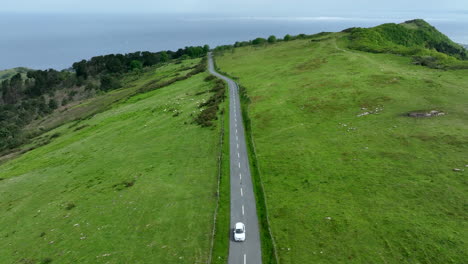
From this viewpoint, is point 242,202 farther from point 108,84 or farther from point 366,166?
point 108,84

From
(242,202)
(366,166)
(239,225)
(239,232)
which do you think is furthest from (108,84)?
(239,232)

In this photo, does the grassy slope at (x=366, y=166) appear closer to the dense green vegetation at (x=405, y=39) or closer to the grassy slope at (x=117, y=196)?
the grassy slope at (x=117, y=196)

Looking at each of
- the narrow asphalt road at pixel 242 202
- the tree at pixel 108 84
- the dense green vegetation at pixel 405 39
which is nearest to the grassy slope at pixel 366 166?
the narrow asphalt road at pixel 242 202

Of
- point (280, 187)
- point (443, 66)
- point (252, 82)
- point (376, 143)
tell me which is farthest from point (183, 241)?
point (443, 66)

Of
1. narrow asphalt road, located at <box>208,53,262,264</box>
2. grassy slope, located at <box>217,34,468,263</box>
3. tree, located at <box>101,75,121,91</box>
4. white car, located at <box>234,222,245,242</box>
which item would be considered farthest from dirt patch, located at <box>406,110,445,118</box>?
tree, located at <box>101,75,121,91</box>

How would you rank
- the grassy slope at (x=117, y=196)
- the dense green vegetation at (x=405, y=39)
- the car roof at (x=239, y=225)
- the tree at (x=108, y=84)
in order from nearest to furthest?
the car roof at (x=239, y=225), the grassy slope at (x=117, y=196), the dense green vegetation at (x=405, y=39), the tree at (x=108, y=84)

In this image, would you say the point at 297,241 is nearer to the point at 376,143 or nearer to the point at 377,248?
the point at 377,248
